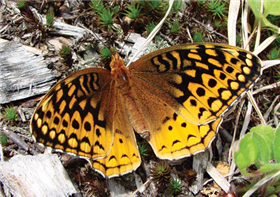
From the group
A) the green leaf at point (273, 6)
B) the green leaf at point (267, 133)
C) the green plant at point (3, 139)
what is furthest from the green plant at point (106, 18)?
the green leaf at point (267, 133)

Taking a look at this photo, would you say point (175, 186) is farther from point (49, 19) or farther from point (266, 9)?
point (49, 19)

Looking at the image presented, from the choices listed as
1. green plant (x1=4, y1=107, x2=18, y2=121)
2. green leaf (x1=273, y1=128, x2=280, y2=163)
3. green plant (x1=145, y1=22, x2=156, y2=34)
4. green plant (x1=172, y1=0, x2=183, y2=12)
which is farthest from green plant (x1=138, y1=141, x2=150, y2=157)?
green plant (x1=172, y1=0, x2=183, y2=12)

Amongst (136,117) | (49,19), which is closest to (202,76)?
(136,117)

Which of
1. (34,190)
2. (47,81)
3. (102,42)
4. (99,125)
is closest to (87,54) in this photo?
(102,42)

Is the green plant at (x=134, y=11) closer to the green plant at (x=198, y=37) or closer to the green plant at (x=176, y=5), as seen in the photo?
the green plant at (x=176, y=5)

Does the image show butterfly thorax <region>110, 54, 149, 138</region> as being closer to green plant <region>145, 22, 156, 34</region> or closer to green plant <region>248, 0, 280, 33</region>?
green plant <region>145, 22, 156, 34</region>

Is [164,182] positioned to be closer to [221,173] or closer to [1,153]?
[221,173]
